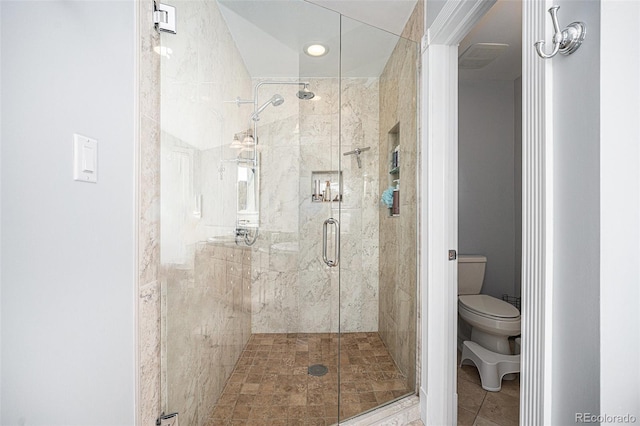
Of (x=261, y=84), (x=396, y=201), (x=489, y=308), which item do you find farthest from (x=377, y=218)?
(x=489, y=308)

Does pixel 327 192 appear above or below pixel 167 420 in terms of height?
above

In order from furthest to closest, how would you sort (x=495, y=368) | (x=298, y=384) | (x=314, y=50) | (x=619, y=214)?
(x=495, y=368) < (x=314, y=50) < (x=298, y=384) < (x=619, y=214)

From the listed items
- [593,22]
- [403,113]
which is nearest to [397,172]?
[403,113]

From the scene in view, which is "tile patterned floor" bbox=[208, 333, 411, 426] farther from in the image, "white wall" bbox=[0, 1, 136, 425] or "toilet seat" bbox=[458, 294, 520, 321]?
"toilet seat" bbox=[458, 294, 520, 321]

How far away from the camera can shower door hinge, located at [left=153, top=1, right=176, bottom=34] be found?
133cm

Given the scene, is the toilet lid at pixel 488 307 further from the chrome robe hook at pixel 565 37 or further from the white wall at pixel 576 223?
the chrome robe hook at pixel 565 37

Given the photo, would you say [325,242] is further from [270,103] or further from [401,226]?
[270,103]

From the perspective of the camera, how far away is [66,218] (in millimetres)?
876

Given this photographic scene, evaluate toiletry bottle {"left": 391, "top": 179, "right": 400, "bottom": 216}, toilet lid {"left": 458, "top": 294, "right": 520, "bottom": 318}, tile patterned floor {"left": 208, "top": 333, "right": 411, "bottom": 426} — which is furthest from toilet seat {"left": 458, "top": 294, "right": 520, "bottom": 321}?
toiletry bottle {"left": 391, "top": 179, "right": 400, "bottom": 216}

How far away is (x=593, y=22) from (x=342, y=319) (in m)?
1.65

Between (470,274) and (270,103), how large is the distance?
2396 millimetres

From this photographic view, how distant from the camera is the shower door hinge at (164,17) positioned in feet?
4.35

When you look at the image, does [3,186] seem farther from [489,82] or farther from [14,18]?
[489,82]

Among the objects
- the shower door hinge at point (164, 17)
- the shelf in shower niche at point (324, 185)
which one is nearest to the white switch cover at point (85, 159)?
the shower door hinge at point (164, 17)
